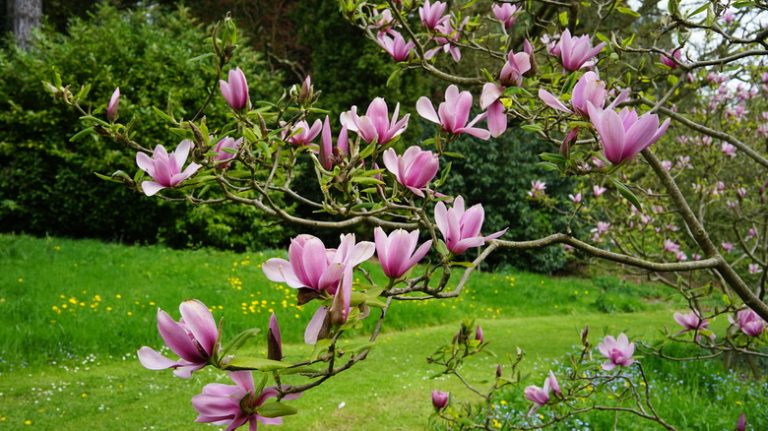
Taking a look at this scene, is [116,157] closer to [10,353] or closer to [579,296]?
[10,353]

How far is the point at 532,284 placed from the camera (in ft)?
29.4

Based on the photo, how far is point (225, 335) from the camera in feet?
16.9

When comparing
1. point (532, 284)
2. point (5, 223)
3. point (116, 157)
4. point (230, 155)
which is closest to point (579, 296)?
point (532, 284)

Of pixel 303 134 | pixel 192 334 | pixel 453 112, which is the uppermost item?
pixel 453 112

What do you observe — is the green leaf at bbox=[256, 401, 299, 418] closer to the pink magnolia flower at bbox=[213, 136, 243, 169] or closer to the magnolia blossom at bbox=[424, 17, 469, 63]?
the pink magnolia flower at bbox=[213, 136, 243, 169]

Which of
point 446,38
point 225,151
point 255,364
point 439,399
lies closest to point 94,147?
point 446,38

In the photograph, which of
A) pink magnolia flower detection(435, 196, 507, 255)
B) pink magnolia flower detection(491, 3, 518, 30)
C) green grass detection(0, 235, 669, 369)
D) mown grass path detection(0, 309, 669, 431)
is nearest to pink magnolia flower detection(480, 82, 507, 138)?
pink magnolia flower detection(435, 196, 507, 255)

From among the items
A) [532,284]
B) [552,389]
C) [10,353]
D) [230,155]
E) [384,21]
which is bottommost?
[532,284]

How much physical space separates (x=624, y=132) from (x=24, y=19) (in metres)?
13.2

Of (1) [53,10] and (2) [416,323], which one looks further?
(1) [53,10]

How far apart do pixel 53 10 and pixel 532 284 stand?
13.0 m

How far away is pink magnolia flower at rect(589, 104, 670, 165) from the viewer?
0.92 meters

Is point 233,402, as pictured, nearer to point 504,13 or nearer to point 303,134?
point 303,134

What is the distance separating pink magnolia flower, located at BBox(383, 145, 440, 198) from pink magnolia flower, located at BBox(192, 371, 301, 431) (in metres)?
0.47
